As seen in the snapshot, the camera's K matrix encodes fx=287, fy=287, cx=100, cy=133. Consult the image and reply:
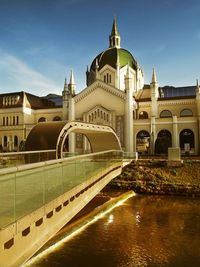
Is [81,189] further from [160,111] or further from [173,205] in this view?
[160,111]

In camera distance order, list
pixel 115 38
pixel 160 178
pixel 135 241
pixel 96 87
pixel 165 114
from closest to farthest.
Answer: pixel 135 241 < pixel 160 178 < pixel 96 87 < pixel 165 114 < pixel 115 38

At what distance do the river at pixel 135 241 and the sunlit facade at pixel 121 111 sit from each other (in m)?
23.7

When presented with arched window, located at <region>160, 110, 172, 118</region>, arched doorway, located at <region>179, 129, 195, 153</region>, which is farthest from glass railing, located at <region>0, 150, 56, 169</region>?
arched window, located at <region>160, 110, 172, 118</region>

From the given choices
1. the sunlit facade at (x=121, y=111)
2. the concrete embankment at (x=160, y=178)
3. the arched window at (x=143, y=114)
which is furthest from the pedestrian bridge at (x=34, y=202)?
the arched window at (x=143, y=114)

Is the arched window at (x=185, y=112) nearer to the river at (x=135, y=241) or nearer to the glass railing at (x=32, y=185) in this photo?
the river at (x=135, y=241)

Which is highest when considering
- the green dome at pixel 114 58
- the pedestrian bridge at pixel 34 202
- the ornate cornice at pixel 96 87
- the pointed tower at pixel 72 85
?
the green dome at pixel 114 58

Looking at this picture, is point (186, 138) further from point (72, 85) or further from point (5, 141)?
point (5, 141)

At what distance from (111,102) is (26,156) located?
107 feet

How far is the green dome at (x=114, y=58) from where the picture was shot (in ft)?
188

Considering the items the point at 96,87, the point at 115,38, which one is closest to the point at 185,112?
the point at 96,87

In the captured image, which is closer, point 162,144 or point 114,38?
point 162,144

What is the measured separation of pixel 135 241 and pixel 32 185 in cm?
969

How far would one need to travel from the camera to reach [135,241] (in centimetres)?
1633

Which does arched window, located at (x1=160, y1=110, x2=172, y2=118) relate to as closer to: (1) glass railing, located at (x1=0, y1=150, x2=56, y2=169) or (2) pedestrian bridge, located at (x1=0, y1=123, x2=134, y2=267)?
(1) glass railing, located at (x1=0, y1=150, x2=56, y2=169)
